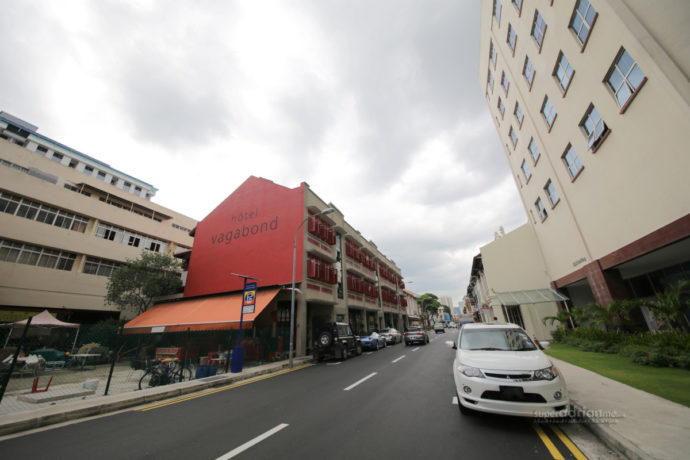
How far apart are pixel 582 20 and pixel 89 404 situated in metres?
22.7

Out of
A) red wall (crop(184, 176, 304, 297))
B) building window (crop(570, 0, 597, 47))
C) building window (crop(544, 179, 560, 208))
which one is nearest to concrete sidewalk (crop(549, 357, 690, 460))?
building window (crop(570, 0, 597, 47))

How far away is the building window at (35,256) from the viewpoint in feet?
63.2

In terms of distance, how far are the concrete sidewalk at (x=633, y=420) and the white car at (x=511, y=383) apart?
60cm

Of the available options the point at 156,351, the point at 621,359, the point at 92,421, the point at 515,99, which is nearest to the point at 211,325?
the point at 156,351

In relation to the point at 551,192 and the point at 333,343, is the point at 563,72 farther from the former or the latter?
the point at 333,343

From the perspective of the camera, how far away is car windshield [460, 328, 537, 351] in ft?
19.2

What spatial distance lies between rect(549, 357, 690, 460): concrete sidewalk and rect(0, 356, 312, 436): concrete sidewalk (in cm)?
1056

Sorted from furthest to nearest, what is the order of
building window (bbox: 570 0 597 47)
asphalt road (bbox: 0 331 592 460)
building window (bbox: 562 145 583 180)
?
building window (bbox: 562 145 583 180)
building window (bbox: 570 0 597 47)
asphalt road (bbox: 0 331 592 460)

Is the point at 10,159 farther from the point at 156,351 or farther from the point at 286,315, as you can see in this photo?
the point at 286,315

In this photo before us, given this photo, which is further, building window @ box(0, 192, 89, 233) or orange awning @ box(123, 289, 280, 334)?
building window @ box(0, 192, 89, 233)

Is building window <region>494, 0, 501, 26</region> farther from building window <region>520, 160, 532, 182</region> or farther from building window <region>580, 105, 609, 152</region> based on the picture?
building window <region>580, 105, 609, 152</region>

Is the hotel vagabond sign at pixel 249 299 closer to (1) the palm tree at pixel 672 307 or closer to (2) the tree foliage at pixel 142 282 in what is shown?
(2) the tree foliage at pixel 142 282

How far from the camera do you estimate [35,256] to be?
20.5m

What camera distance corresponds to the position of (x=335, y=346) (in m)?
16.1
